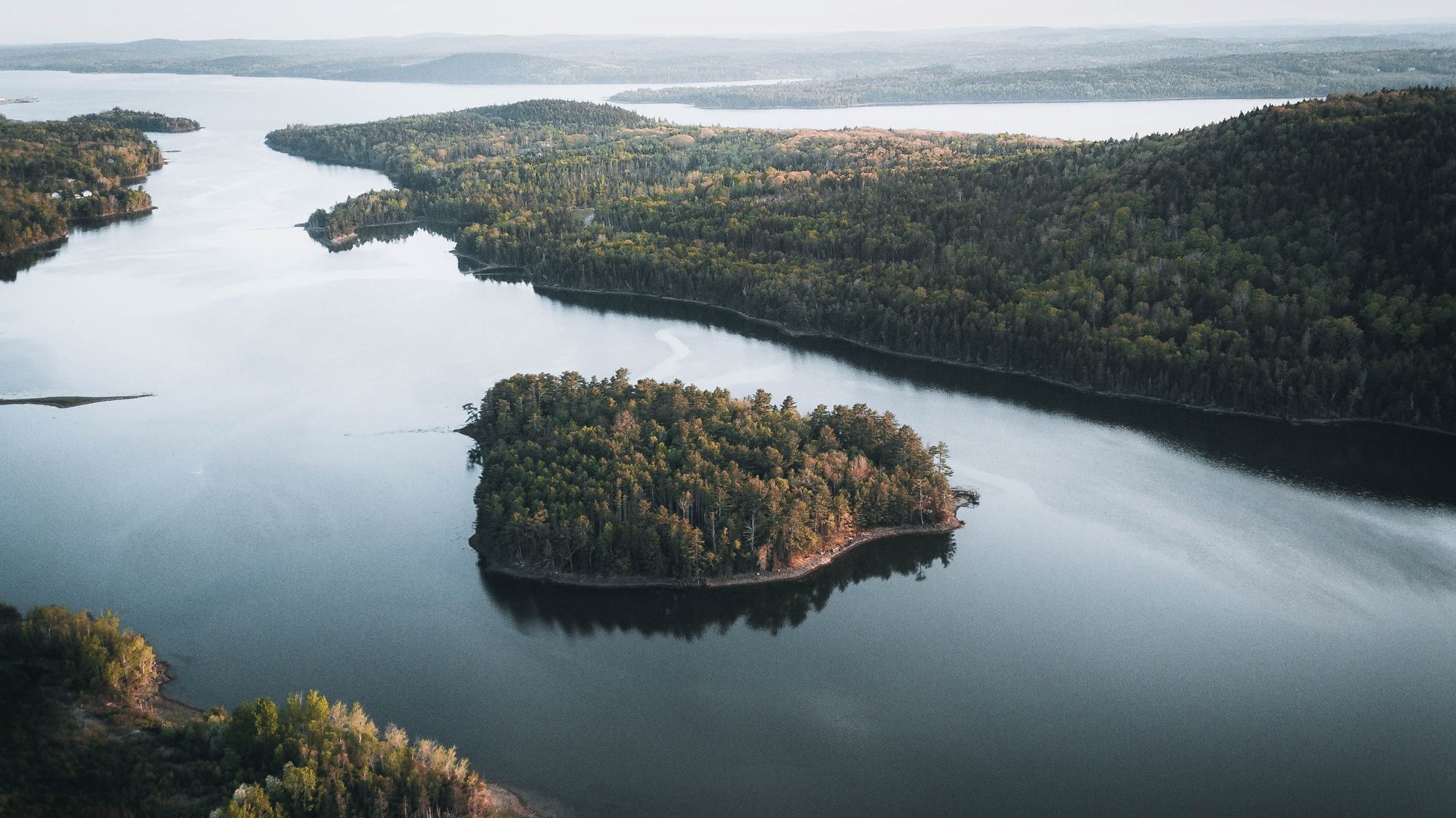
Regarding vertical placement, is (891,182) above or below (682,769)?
above

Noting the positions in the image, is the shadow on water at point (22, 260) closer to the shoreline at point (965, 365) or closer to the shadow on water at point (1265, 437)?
the shoreline at point (965, 365)

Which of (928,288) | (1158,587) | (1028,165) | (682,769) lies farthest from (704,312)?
(682,769)

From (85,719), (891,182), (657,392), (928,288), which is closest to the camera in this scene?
(85,719)

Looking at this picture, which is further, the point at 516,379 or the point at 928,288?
the point at 928,288

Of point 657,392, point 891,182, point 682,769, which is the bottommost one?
point 682,769

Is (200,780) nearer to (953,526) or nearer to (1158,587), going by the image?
(953,526)

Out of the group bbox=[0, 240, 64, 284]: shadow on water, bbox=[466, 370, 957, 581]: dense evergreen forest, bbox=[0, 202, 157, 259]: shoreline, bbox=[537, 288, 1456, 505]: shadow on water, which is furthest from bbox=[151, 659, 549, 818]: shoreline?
bbox=[0, 202, 157, 259]: shoreline

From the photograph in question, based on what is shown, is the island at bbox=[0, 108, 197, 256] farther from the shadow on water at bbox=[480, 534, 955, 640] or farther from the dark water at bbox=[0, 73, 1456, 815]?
the shadow on water at bbox=[480, 534, 955, 640]
